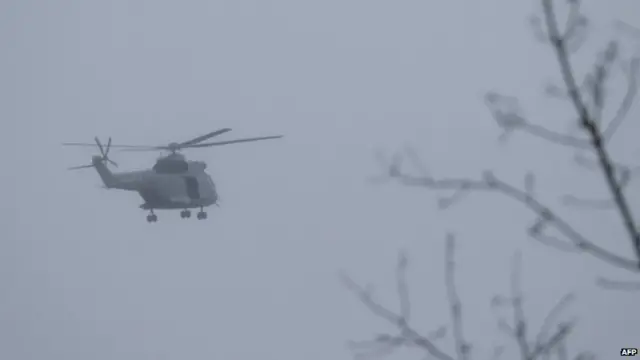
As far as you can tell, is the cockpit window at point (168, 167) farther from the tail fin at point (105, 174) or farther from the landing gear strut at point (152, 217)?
the landing gear strut at point (152, 217)

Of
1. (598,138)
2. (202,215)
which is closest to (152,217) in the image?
(202,215)

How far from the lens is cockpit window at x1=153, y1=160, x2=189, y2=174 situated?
135 ft

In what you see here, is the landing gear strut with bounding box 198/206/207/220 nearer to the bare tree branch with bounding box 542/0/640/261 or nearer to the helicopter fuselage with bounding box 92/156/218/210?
the helicopter fuselage with bounding box 92/156/218/210

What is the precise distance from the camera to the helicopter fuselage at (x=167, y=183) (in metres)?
41.0

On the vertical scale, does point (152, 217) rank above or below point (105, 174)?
below

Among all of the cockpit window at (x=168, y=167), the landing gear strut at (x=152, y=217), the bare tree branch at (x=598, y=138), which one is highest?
the cockpit window at (x=168, y=167)

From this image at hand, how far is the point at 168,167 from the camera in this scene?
41.2 m

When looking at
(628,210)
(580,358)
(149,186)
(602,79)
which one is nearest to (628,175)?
(628,210)

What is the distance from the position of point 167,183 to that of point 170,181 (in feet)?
0.44

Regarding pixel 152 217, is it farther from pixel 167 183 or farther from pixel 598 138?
pixel 598 138

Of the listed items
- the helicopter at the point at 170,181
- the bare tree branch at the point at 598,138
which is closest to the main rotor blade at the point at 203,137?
the helicopter at the point at 170,181

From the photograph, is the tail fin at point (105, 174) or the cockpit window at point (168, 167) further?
the tail fin at point (105, 174)

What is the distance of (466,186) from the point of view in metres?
4.44

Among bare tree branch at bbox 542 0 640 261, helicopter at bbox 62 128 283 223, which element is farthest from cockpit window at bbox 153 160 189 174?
bare tree branch at bbox 542 0 640 261
